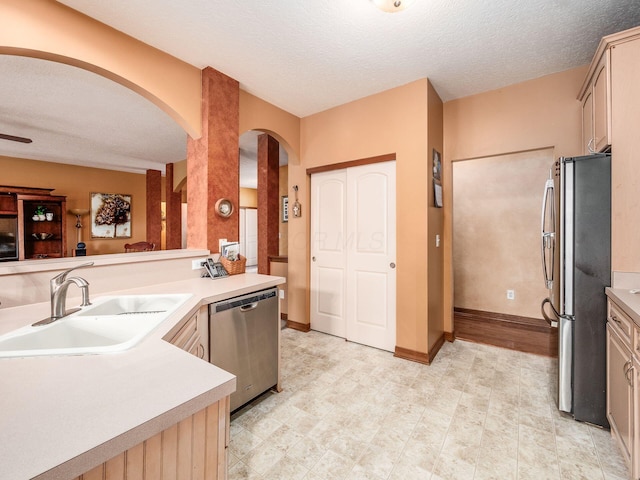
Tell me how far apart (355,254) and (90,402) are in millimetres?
2743

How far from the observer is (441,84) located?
2857 mm

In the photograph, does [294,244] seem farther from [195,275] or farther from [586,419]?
[586,419]

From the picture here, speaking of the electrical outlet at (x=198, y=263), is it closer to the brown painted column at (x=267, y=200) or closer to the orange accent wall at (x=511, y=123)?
the brown painted column at (x=267, y=200)

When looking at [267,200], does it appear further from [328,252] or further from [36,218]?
[36,218]

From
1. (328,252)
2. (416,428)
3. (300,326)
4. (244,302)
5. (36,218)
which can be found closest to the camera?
(416,428)

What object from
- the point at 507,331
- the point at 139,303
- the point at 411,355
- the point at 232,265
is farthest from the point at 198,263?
the point at 507,331

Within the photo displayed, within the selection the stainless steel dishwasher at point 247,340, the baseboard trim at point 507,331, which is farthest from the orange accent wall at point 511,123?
the stainless steel dishwasher at point 247,340

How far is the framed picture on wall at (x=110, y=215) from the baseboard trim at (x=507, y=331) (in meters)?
6.90

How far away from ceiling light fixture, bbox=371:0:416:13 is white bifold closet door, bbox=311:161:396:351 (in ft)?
4.55

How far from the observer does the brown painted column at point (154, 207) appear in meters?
6.26

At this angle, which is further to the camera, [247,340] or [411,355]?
[411,355]

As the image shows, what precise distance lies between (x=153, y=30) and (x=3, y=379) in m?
2.31

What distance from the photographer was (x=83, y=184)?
593 cm

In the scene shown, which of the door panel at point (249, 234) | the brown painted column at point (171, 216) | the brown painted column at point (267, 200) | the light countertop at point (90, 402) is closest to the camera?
the light countertop at point (90, 402)
